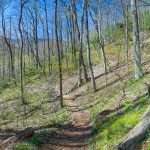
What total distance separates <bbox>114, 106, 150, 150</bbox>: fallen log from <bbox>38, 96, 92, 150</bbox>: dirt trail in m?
3.27

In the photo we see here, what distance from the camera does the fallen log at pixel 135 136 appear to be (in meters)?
8.22

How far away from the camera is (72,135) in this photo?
14055 millimetres

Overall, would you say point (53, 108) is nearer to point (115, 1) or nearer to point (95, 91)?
point (95, 91)

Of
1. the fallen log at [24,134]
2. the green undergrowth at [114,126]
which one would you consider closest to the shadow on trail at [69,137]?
the green undergrowth at [114,126]

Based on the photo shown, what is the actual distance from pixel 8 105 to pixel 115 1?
21010 millimetres

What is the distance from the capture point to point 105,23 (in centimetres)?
6456

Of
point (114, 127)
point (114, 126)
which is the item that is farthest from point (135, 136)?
point (114, 126)

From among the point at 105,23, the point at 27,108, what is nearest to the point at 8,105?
the point at 27,108

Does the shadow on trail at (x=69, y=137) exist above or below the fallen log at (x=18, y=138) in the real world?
below

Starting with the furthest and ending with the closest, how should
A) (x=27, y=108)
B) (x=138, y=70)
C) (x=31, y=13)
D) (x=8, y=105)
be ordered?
(x=31, y=13) < (x=8, y=105) < (x=27, y=108) < (x=138, y=70)

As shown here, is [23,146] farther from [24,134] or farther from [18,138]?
[24,134]

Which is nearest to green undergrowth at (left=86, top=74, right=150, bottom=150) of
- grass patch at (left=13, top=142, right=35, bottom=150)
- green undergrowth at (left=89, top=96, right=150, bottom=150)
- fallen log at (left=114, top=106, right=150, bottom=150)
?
green undergrowth at (left=89, top=96, right=150, bottom=150)

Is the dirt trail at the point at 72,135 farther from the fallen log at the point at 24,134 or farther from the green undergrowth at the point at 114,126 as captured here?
the fallen log at the point at 24,134

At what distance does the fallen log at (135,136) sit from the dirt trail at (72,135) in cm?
327
